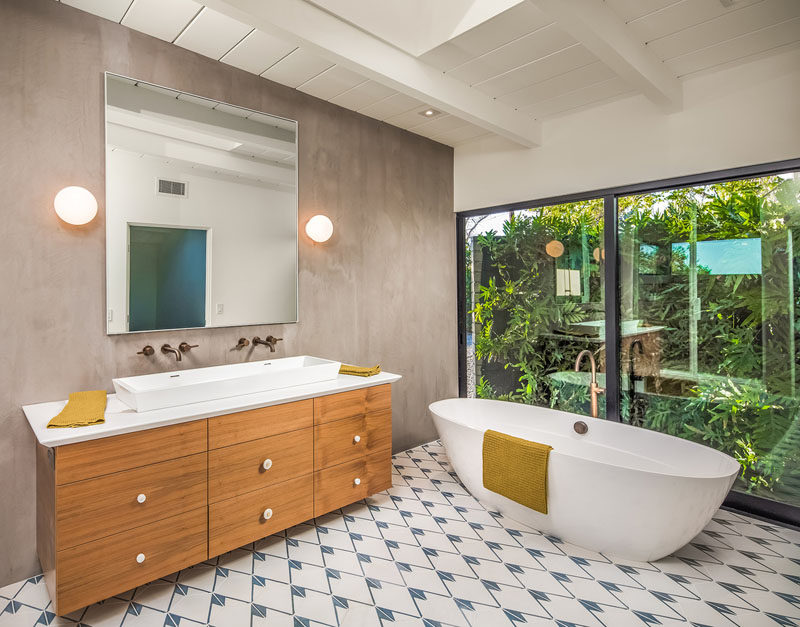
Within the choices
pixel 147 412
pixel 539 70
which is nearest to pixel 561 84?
pixel 539 70

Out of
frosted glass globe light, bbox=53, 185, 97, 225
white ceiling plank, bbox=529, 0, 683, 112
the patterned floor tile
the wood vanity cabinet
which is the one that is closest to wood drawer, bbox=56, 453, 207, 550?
the wood vanity cabinet

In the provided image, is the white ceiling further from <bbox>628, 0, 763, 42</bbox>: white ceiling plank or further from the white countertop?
the white countertop

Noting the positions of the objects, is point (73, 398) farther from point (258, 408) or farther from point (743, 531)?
point (743, 531)

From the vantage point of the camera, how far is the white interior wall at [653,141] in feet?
8.25

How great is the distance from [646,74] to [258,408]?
8.40 feet

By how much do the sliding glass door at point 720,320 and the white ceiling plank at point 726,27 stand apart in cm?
78

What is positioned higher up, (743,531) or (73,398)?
(73,398)

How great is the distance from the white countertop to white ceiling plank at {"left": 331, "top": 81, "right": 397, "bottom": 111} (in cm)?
178

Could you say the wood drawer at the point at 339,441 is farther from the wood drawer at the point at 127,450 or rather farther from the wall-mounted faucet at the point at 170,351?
the wall-mounted faucet at the point at 170,351

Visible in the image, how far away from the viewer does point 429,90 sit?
2.64 metres

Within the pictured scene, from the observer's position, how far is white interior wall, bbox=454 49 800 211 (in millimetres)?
2516

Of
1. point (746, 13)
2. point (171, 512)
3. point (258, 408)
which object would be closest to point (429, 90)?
point (746, 13)

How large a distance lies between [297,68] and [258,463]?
2.12 m

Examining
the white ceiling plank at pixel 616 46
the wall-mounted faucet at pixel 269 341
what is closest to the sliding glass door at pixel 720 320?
the white ceiling plank at pixel 616 46
